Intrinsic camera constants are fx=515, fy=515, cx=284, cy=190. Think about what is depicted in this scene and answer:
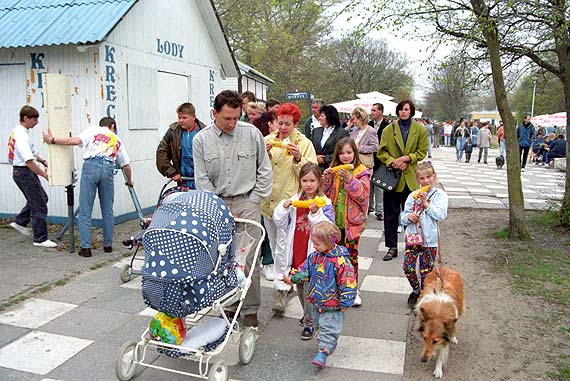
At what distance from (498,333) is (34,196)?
19.9 ft

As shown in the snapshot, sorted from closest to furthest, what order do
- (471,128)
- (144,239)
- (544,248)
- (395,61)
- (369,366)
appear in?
(144,239), (369,366), (544,248), (471,128), (395,61)

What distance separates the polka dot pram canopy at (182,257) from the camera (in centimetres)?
337

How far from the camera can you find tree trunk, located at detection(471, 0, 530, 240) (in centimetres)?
760

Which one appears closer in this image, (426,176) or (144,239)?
(144,239)

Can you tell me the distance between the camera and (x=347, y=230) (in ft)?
16.7

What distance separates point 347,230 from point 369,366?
1408mm

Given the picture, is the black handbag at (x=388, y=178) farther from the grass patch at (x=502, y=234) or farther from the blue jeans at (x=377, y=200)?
the blue jeans at (x=377, y=200)

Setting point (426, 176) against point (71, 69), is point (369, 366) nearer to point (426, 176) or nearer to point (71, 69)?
point (426, 176)

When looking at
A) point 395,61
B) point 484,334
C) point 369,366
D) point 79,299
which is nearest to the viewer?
point 369,366

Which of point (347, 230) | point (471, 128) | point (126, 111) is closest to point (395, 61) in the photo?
point (471, 128)

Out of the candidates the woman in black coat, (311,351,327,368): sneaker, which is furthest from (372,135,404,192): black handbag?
(311,351,327,368): sneaker

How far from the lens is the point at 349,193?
16.5 ft

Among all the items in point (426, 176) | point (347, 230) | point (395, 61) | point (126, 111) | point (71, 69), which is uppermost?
point (395, 61)

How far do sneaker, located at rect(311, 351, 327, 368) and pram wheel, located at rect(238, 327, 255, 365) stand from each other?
528 millimetres
